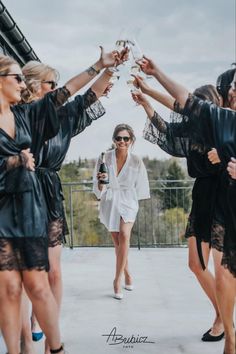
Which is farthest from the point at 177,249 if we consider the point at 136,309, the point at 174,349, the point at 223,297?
the point at 223,297

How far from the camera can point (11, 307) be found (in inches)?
90.6

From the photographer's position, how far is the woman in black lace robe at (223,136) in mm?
2148

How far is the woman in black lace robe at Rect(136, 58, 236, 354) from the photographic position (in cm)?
215

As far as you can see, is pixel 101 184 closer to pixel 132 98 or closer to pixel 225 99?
pixel 132 98

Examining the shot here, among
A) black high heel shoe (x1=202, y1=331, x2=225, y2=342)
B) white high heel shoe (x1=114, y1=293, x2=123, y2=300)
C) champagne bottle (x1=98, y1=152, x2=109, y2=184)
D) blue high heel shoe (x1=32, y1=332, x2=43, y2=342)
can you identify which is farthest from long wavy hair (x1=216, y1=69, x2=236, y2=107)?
champagne bottle (x1=98, y1=152, x2=109, y2=184)

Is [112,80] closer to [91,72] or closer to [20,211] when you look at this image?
[91,72]

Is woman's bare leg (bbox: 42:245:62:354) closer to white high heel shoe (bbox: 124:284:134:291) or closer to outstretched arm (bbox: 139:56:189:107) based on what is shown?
outstretched arm (bbox: 139:56:189:107)

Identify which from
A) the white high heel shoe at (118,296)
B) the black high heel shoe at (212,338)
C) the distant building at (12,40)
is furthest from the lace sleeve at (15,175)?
the distant building at (12,40)

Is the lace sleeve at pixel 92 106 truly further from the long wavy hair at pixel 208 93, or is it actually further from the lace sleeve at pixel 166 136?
the long wavy hair at pixel 208 93

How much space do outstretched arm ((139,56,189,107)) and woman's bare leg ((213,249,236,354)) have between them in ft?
2.76

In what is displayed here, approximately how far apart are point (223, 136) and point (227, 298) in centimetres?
82

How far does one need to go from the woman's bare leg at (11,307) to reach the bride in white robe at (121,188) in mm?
2215

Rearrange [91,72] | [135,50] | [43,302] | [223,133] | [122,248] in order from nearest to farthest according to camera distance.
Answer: [223,133], [43,302], [91,72], [135,50], [122,248]
